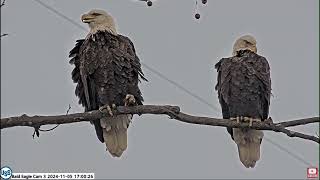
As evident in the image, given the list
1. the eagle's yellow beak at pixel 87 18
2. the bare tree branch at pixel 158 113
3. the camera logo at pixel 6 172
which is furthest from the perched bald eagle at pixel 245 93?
the camera logo at pixel 6 172

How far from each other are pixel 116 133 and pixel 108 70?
0.67 meters

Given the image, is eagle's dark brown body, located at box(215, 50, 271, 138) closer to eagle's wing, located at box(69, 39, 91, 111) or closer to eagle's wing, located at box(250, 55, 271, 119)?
eagle's wing, located at box(250, 55, 271, 119)

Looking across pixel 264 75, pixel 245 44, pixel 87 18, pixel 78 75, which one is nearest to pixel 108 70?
pixel 78 75

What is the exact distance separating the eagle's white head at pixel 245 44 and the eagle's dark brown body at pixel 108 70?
131cm

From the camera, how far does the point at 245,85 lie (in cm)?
593

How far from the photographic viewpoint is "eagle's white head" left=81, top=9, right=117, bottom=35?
19.0 feet

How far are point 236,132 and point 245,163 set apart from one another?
1.03 feet

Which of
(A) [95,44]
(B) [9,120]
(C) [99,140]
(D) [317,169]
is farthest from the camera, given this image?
(D) [317,169]

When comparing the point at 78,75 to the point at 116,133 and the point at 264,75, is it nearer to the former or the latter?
the point at 116,133

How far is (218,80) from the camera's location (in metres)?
6.16

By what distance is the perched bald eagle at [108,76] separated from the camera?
208 inches

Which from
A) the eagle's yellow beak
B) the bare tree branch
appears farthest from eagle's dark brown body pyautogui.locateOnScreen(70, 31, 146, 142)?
the bare tree branch

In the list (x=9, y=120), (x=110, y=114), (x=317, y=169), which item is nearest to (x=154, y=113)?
(x=110, y=114)

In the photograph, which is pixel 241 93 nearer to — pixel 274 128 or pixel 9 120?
pixel 274 128
